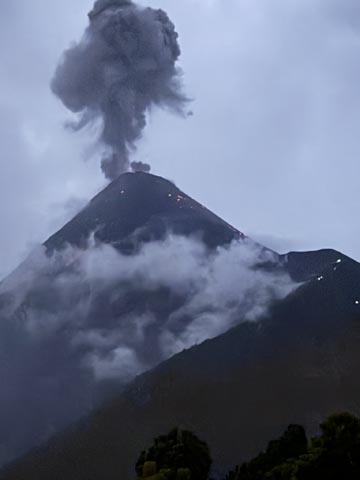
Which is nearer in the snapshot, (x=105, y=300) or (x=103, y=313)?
(x=103, y=313)

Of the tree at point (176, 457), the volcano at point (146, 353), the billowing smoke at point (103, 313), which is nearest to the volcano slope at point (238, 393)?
the volcano at point (146, 353)

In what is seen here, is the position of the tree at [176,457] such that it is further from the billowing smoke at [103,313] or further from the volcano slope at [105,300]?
the billowing smoke at [103,313]

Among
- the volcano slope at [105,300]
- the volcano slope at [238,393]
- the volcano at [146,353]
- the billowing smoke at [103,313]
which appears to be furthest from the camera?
the volcano slope at [105,300]

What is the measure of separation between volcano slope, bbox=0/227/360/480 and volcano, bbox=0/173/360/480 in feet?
0.47

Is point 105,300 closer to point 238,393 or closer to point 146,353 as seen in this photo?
point 146,353

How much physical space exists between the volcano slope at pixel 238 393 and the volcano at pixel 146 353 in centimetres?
14

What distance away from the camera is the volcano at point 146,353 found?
64438 mm

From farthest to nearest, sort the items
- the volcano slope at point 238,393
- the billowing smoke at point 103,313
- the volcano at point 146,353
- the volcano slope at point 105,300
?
the volcano slope at point 105,300 → the billowing smoke at point 103,313 → the volcano at point 146,353 → the volcano slope at point 238,393

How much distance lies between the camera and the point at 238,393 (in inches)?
2766

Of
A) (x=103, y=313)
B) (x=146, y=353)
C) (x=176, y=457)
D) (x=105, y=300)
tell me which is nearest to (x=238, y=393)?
(x=146, y=353)

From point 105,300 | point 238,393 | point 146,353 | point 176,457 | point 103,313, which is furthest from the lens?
point 105,300

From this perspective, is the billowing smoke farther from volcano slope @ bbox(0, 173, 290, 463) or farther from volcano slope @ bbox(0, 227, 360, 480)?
volcano slope @ bbox(0, 227, 360, 480)

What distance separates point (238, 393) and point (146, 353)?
17079 millimetres

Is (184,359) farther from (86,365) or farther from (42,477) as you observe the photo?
(42,477)
